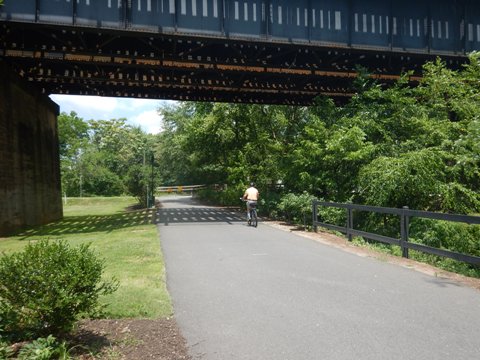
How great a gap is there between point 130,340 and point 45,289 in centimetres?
110

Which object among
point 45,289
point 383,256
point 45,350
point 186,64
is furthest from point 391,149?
point 45,350

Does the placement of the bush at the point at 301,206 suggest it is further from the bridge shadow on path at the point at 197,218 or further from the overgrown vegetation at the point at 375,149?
the bridge shadow on path at the point at 197,218

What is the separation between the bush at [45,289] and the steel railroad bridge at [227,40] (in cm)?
1301

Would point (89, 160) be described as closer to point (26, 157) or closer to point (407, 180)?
point (26, 157)

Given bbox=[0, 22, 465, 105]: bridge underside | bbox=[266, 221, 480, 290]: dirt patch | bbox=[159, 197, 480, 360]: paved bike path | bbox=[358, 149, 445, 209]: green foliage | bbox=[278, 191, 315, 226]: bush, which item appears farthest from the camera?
bbox=[0, 22, 465, 105]: bridge underside

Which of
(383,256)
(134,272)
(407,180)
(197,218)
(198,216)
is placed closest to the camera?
(134,272)

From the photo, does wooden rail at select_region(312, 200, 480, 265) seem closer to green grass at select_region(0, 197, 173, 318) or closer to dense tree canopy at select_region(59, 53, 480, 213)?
dense tree canopy at select_region(59, 53, 480, 213)

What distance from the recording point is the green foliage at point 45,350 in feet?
11.9

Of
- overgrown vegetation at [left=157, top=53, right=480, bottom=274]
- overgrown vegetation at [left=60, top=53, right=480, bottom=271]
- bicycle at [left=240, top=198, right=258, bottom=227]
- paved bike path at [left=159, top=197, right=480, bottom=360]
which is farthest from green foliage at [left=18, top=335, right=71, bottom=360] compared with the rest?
bicycle at [left=240, top=198, right=258, bottom=227]

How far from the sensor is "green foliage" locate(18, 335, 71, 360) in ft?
11.9

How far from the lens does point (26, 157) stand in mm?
18516

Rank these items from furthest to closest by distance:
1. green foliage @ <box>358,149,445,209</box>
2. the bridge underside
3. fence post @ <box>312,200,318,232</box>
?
the bridge underside < fence post @ <box>312,200,318,232</box> < green foliage @ <box>358,149,445,209</box>

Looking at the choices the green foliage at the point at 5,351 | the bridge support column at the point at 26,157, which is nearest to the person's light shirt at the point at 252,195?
the bridge support column at the point at 26,157

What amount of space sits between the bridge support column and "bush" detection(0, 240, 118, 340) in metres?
13.4
